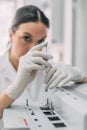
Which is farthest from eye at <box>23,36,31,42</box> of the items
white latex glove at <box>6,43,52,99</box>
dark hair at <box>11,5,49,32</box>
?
white latex glove at <box>6,43,52,99</box>

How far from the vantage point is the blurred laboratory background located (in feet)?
8.16

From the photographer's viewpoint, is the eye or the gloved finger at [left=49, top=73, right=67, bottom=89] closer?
the gloved finger at [left=49, top=73, right=67, bottom=89]

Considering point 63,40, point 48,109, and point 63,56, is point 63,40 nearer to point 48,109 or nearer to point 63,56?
point 63,56

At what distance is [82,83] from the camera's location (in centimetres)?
107

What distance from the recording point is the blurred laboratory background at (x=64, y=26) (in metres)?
2.49

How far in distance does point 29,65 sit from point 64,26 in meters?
2.04

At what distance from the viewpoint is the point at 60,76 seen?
102cm

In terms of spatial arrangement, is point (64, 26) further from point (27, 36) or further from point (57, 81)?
point (57, 81)

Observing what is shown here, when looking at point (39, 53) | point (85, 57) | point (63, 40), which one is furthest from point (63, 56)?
Answer: point (39, 53)

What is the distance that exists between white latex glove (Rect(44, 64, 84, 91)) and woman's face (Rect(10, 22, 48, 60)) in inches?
7.3

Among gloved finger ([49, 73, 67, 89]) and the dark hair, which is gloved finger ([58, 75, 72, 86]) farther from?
the dark hair

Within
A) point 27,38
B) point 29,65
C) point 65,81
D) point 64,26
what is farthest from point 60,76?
point 64,26

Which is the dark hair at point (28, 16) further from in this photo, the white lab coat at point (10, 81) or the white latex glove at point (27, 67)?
the white latex glove at point (27, 67)

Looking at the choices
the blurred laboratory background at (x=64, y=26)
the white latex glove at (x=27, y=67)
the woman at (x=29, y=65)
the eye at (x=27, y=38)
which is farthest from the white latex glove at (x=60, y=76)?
the blurred laboratory background at (x=64, y=26)
